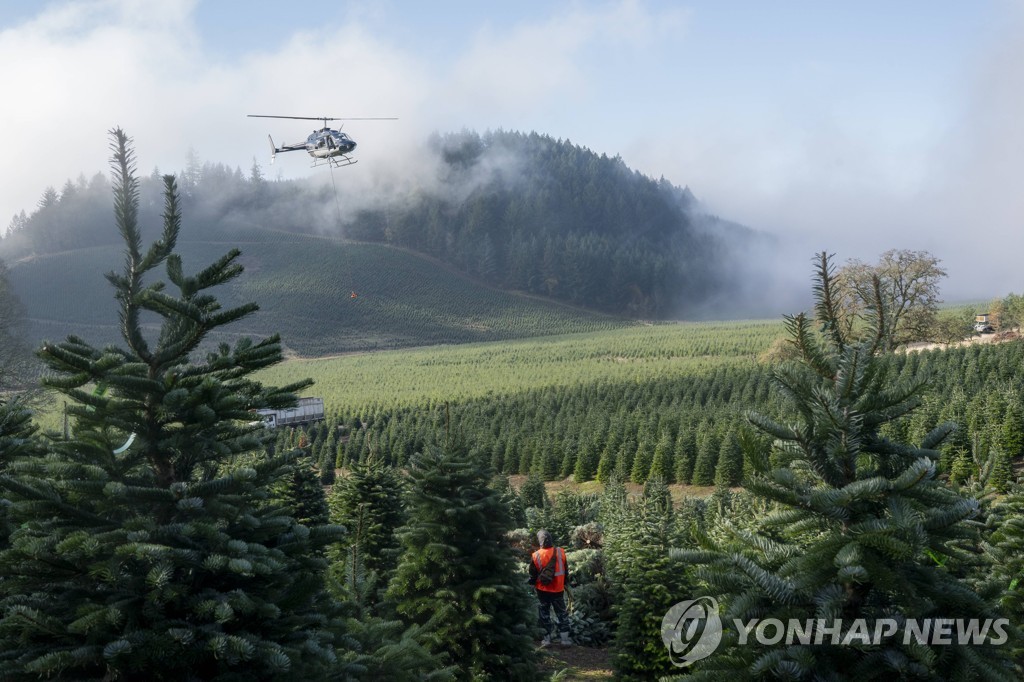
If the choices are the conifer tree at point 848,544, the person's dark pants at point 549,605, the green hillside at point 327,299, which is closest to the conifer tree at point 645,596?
the person's dark pants at point 549,605

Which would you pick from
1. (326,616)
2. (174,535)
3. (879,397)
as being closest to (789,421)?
(879,397)

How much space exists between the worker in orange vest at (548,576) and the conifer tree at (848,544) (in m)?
5.71

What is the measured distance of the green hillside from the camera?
86750 mm

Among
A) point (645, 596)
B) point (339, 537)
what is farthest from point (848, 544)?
point (645, 596)

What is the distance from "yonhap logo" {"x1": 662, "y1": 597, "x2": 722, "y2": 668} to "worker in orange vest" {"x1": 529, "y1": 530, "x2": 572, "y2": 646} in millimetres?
4562

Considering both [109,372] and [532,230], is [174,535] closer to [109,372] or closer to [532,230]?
[109,372]

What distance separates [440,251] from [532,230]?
17.4m

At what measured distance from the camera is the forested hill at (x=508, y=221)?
120500mm

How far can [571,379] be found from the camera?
4875 cm

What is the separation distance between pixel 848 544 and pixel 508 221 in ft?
447

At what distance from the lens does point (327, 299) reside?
96.9 meters

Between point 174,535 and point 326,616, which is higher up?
point 174,535

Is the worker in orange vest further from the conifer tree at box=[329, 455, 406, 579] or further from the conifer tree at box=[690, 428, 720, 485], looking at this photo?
the conifer tree at box=[690, 428, 720, 485]

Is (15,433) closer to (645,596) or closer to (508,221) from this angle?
(645,596)
